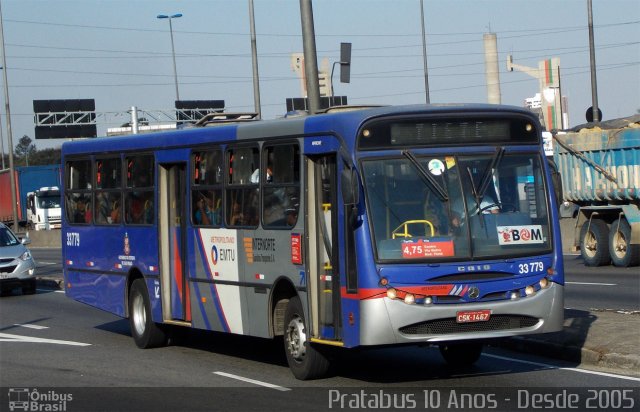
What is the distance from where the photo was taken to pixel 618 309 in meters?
17.0

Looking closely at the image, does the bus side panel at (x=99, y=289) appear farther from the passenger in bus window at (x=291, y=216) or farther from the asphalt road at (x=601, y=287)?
the asphalt road at (x=601, y=287)

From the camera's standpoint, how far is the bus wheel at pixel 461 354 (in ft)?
40.7

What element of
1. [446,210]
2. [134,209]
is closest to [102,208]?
[134,209]

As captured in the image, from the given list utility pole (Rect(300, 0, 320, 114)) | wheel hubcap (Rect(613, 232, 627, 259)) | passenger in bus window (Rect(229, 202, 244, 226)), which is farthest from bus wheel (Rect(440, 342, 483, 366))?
wheel hubcap (Rect(613, 232, 627, 259))

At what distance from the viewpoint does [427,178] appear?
35.9ft

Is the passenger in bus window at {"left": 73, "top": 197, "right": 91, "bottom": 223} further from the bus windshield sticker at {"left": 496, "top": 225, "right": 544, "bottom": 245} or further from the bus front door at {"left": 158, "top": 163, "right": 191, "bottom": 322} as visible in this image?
the bus windshield sticker at {"left": 496, "top": 225, "right": 544, "bottom": 245}

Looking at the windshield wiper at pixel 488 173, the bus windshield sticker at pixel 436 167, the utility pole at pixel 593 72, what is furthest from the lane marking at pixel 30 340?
the utility pole at pixel 593 72

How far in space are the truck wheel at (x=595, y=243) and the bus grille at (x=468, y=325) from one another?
15.7 metres

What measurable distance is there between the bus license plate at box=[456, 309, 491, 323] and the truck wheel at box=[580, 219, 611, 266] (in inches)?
632

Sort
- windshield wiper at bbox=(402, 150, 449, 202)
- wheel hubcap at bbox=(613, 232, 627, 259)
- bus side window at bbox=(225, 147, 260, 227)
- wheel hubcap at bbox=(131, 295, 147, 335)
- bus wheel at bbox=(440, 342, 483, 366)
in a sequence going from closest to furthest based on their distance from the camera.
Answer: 1. windshield wiper at bbox=(402, 150, 449, 202)
2. bus wheel at bbox=(440, 342, 483, 366)
3. bus side window at bbox=(225, 147, 260, 227)
4. wheel hubcap at bbox=(131, 295, 147, 335)
5. wheel hubcap at bbox=(613, 232, 627, 259)

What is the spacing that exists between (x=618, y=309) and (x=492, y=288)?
6.80 metres

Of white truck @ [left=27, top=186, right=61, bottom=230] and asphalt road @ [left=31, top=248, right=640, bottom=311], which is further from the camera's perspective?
white truck @ [left=27, top=186, right=61, bottom=230]

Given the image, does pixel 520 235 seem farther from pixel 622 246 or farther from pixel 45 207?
pixel 45 207

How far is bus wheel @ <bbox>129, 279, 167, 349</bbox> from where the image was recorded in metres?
15.6
